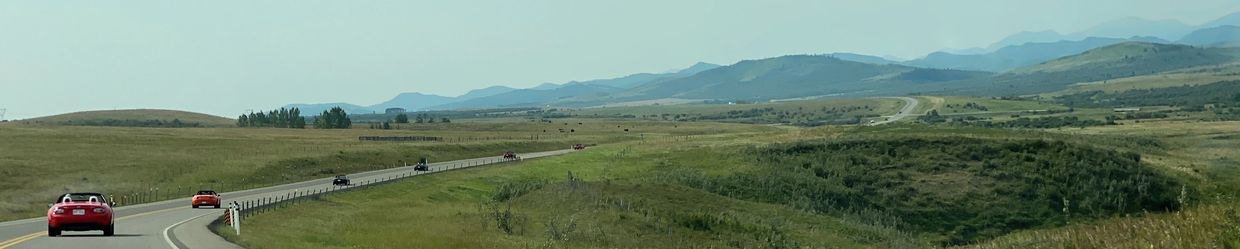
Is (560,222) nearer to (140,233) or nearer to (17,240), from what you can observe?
(140,233)

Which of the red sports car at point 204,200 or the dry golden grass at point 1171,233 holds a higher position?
the dry golden grass at point 1171,233

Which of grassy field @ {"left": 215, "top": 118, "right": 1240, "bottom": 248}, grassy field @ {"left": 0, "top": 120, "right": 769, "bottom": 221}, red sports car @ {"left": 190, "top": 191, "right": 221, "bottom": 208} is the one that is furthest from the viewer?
grassy field @ {"left": 0, "top": 120, "right": 769, "bottom": 221}

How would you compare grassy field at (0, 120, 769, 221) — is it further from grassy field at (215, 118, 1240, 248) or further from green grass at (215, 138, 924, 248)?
grassy field at (215, 118, 1240, 248)

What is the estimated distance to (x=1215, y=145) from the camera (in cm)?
9988

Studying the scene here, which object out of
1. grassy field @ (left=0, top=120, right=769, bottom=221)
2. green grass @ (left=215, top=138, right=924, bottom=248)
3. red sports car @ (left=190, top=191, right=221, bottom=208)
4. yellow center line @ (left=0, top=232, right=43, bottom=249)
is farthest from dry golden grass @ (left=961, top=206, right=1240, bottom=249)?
red sports car @ (left=190, top=191, right=221, bottom=208)

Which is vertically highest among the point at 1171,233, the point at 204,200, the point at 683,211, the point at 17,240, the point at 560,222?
the point at 1171,233

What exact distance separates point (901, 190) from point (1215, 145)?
49.7 m

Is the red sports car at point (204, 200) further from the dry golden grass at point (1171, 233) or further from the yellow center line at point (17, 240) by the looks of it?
the dry golden grass at point (1171, 233)

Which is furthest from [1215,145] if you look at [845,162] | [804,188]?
[804,188]

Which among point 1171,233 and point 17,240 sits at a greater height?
point 1171,233

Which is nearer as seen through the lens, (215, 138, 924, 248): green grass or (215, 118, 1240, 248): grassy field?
(215, 118, 1240, 248): grassy field

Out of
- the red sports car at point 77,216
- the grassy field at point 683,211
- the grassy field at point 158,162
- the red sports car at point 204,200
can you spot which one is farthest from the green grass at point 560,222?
the grassy field at point 158,162

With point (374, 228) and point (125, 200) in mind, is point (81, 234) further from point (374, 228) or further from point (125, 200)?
point (125, 200)

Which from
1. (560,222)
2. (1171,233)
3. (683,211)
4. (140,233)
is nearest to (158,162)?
(683,211)
